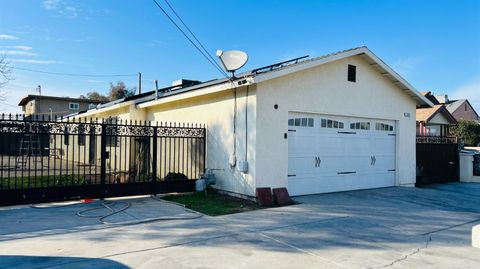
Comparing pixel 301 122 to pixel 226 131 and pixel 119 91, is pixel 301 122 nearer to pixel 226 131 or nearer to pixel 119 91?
pixel 226 131

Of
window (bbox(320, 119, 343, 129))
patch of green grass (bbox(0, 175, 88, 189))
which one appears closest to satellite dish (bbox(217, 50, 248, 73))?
window (bbox(320, 119, 343, 129))

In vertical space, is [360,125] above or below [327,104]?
below

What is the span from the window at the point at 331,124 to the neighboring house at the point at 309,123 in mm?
30

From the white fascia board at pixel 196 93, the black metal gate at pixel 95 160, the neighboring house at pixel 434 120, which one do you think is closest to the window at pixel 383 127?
the white fascia board at pixel 196 93

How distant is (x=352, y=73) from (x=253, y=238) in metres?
7.20

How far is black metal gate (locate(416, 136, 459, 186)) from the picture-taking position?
13.5 m

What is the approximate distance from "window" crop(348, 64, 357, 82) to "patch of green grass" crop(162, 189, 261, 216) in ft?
16.9

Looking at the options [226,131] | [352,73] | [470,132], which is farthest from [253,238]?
[470,132]

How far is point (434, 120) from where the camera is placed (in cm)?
2561

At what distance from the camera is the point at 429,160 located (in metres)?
13.8

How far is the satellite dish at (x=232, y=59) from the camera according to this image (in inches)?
380

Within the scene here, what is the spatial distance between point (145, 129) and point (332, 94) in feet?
18.0

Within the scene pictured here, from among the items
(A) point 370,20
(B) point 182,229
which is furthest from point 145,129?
(A) point 370,20

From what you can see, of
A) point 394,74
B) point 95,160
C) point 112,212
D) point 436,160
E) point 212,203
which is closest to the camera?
point 112,212
